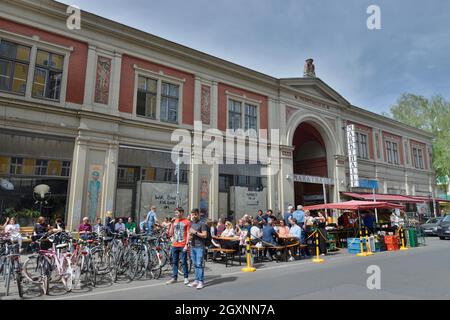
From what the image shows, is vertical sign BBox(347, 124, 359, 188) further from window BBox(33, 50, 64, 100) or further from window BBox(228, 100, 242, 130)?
window BBox(33, 50, 64, 100)

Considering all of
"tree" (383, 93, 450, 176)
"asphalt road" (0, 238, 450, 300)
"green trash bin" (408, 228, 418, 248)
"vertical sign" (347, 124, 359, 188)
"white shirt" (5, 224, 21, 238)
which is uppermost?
"tree" (383, 93, 450, 176)

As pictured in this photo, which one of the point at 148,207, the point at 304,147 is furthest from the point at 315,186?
the point at 148,207

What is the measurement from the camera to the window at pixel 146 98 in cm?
1691

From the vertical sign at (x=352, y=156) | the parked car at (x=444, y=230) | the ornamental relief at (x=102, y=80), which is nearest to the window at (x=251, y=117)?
the ornamental relief at (x=102, y=80)

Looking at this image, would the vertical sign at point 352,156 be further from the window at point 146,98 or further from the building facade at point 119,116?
the window at point 146,98

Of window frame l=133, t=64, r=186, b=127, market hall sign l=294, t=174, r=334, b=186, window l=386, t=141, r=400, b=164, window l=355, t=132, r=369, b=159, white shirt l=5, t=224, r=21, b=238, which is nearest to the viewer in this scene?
white shirt l=5, t=224, r=21, b=238

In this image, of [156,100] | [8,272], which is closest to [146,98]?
[156,100]

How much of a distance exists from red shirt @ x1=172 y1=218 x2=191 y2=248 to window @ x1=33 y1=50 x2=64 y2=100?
981cm

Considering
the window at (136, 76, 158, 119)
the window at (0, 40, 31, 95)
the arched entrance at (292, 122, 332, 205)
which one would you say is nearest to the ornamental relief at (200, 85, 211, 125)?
the window at (136, 76, 158, 119)

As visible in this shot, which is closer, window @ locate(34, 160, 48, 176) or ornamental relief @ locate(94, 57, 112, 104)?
window @ locate(34, 160, 48, 176)

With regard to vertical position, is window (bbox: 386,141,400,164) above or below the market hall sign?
above

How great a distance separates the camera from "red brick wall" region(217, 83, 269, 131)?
19797 millimetres
